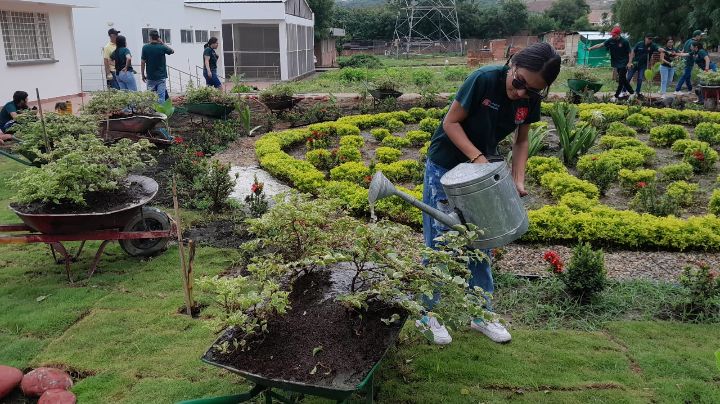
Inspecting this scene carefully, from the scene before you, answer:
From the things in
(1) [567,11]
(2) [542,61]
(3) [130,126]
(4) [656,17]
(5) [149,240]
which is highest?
(1) [567,11]

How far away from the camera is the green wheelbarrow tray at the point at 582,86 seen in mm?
12992

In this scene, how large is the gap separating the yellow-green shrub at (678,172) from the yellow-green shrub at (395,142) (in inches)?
147

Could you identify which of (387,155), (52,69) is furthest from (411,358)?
(52,69)

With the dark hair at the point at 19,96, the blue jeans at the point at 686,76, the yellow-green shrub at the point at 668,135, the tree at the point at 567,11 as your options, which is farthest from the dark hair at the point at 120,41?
the tree at the point at 567,11

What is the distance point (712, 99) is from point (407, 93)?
309 inches

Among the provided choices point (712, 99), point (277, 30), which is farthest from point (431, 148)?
point (277, 30)

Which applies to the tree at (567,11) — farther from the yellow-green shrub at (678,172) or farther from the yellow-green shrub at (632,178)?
the yellow-green shrub at (632,178)

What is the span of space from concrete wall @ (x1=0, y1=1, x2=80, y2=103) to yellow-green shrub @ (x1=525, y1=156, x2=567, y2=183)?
487 inches

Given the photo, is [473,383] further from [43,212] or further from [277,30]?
[277,30]

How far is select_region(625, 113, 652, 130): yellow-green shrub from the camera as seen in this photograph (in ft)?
33.6

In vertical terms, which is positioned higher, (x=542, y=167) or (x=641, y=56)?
(x=641, y=56)

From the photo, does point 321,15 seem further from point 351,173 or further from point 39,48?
point 351,173

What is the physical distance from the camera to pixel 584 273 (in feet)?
13.4

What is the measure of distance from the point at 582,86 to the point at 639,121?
320 centimetres
